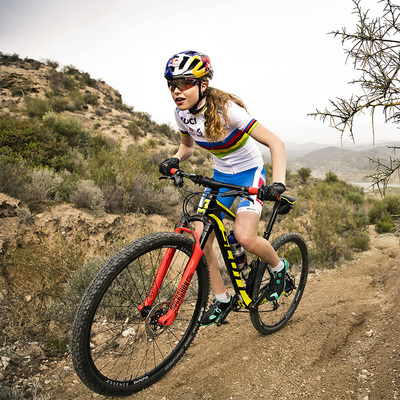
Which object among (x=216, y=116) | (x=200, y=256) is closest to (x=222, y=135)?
(x=216, y=116)

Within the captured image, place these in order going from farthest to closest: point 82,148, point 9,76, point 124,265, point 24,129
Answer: point 9,76 → point 82,148 → point 24,129 → point 124,265

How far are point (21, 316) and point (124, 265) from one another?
1.82 meters

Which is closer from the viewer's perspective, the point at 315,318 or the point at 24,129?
the point at 315,318

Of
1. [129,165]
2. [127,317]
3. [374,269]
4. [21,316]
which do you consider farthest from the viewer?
[129,165]

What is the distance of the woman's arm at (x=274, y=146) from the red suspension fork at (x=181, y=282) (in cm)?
91

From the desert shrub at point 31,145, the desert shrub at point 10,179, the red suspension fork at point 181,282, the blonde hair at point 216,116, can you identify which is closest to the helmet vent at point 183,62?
the blonde hair at point 216,116

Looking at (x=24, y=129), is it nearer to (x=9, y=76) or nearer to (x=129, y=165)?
(x=129, y=165)

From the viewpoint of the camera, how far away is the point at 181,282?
85.4 inches

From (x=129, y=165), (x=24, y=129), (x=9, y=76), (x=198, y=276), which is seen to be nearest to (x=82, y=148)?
(x=24, y=129)

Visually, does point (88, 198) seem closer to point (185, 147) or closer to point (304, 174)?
point (185, 147)

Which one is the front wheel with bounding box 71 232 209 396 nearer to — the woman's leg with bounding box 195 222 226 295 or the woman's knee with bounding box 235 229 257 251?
the woman's leg with bounding box 195 222 226 295

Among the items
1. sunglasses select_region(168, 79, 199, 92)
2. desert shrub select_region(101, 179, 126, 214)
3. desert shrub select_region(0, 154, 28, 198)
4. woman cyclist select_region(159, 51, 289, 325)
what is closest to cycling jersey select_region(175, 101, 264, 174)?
woman cyclist select_region(159, 51, 289, 325)

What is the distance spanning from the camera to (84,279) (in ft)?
11.0

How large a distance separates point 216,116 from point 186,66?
1.61 ft
